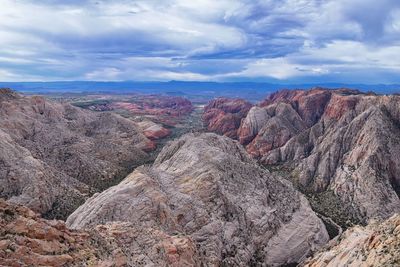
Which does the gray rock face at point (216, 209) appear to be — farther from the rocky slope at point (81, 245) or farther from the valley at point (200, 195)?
the rocky slope at point (81, 245)

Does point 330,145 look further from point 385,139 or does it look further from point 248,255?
point 248,255

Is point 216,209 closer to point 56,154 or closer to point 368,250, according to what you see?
point 368,250

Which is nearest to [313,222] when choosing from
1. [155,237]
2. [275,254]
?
[275,254]

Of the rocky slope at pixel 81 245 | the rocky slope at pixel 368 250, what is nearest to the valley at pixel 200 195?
the rocky slope at pixel 81 245

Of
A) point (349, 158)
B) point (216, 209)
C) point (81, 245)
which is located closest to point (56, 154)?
point (216, 209)

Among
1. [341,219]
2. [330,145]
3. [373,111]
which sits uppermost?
[373,111]

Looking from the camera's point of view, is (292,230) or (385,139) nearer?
(292,230)
